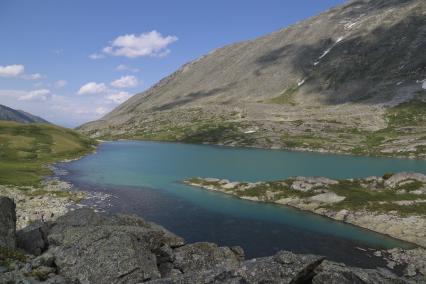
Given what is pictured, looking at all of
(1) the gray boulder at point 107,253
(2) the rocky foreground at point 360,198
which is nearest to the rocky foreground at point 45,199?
(1) the gray boulder at point 107,253

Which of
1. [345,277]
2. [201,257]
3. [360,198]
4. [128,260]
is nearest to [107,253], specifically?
[128,260]

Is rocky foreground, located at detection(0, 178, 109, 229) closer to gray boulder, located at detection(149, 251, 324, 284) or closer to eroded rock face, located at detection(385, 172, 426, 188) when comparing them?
gray boulder, located at detection(149, 251, 324, 284)

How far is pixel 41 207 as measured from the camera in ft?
236

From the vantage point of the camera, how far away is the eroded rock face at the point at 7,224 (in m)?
31.9

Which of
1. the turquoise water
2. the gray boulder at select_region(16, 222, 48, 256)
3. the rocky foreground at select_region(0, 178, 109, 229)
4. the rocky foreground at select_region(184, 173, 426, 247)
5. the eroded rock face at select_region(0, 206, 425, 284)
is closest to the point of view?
the eroded rock face at select_region(0, 206, 425, 284)

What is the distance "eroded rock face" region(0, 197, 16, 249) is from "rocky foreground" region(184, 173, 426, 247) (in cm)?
5584

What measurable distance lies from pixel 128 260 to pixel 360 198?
217 feet

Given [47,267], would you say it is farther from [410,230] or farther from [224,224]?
[410,230]

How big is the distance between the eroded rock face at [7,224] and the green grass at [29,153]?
62.5m

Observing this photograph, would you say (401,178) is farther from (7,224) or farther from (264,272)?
(7,224)

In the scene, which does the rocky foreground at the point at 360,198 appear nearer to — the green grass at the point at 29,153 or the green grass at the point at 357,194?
the green grass at the point at 357,194

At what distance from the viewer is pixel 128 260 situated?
29.2 meters

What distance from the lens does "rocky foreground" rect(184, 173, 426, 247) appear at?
226 feet

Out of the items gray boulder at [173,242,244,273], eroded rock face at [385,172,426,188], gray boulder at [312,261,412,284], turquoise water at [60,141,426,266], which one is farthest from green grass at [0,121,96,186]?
gray boulder at [312,261,412,284]
